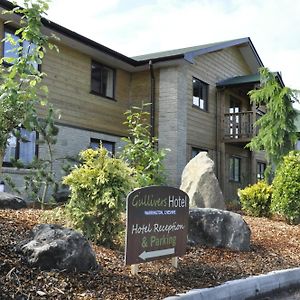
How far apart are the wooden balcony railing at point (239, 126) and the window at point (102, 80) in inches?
260

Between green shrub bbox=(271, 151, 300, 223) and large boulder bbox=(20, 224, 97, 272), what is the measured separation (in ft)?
27.7

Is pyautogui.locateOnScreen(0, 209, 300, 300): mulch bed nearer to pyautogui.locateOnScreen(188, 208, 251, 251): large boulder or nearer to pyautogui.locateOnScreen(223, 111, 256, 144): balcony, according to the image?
pyautogui.locateOnScreen(188, 208, 251, 251): large boulder

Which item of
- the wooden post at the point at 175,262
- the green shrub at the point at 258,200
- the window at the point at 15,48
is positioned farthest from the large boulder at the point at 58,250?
the green shrub at the point at 258,200

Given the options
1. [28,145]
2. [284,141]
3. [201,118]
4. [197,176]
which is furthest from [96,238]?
[201,118]

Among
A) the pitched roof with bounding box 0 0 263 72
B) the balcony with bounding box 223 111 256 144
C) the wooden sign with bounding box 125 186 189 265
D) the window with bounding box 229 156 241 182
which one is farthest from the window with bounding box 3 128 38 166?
the window with bounding box 229 156 241 182

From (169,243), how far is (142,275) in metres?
0.58

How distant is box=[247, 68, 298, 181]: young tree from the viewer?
17281 mm

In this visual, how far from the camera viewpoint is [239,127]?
22797 mm

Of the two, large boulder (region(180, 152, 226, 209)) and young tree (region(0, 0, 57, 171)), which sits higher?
young tree (region(0, 0, 57, 171))

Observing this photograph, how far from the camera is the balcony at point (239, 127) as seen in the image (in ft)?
72.6

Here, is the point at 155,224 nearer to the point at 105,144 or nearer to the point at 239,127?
the point at 105,144

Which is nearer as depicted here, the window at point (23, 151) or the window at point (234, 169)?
the window at point (23, 151)

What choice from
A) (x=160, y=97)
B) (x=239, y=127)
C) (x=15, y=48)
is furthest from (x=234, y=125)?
(x=15, y=48)

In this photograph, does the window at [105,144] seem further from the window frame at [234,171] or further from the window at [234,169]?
the window at [234,169]
